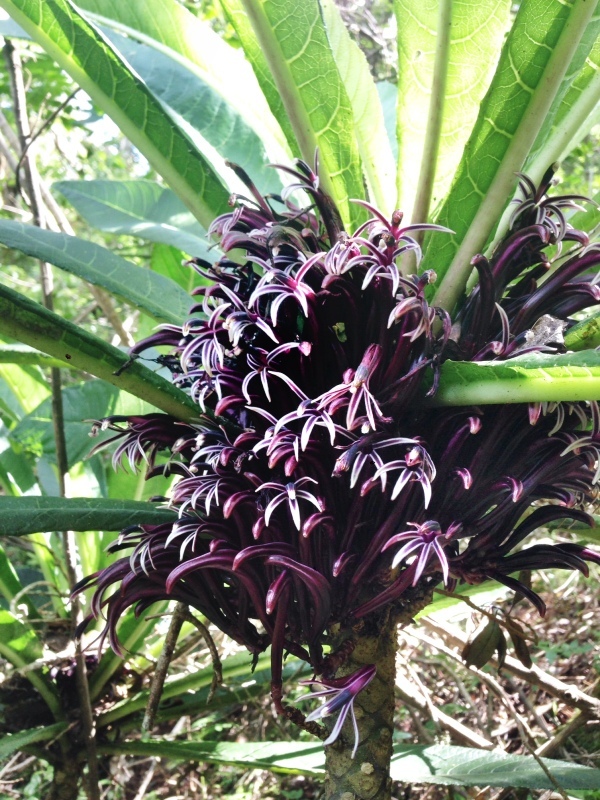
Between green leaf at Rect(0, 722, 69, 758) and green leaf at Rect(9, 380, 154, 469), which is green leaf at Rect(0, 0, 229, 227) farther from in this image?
green leaf at Rect(0, 722, 69, 758)

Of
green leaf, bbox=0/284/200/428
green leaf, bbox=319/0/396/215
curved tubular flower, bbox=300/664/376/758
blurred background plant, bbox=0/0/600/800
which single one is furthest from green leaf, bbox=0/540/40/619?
green leaf, bbox=319/0/396/215

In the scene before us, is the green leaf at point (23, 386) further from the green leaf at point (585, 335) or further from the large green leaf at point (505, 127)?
the green leaf at point (585, 335)

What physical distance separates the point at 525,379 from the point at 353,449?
0.16 metres

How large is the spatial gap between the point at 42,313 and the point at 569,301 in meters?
0.53

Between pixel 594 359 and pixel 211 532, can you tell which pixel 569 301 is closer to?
pixel 594 359

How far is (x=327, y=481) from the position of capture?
2.25 feet

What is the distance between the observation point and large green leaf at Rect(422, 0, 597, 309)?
2.30ft

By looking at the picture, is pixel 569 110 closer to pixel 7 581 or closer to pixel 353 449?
pixel 353 449

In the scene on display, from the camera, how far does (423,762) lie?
0.97 meters

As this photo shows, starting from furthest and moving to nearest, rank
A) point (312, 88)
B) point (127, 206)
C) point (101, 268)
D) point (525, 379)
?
point (127, 206) → point (101, 268) → point (312, 88) → point (525, 379)

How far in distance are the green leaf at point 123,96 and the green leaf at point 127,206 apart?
9.0 inches

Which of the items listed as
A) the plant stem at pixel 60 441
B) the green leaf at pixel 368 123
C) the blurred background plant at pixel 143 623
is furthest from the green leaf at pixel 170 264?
the green leaf at pixel 368 123

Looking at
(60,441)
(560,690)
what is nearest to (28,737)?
(60,441)

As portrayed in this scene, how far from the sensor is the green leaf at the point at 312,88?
0.80 metres
